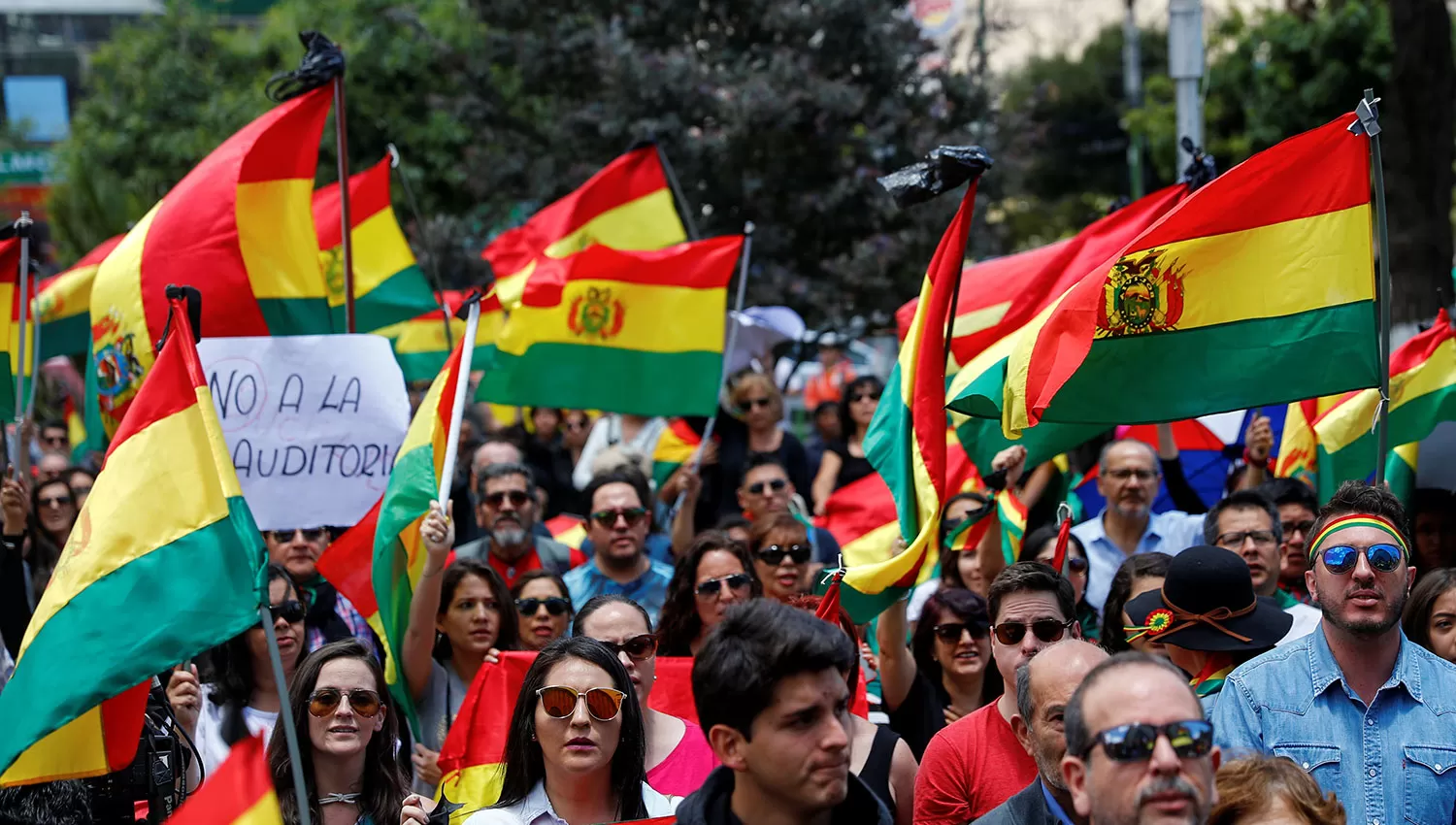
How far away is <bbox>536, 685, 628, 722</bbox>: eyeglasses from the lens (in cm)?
450

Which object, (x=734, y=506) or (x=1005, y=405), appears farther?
(x=734, y=506)

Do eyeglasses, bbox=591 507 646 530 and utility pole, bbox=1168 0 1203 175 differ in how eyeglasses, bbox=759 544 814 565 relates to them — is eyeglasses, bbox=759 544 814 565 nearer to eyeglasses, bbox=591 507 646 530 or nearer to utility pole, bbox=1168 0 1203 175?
eyeglasses, bbox=591 507 646 530

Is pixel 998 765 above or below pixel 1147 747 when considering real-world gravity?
below

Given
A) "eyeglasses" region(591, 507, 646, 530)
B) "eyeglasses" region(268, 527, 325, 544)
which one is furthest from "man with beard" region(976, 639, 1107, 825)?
"eyeglasses" region(268, 527, 325, 544)

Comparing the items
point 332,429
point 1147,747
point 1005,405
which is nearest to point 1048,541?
point 1005,405

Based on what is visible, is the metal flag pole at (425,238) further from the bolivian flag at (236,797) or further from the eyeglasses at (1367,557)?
the eyeglasses at (1367,557)

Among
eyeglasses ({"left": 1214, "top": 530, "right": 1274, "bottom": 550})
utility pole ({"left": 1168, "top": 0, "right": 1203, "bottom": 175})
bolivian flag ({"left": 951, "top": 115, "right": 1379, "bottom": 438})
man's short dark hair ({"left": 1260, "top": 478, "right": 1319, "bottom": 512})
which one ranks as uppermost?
utility pole ({"left": 1168, "top": 0, "right": 1203, "bottom": 175})

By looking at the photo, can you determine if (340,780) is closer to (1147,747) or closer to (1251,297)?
(1147,747)

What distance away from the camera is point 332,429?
7336mm

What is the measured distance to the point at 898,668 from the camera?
5742 millimetres

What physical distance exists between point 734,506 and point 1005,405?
346 cm

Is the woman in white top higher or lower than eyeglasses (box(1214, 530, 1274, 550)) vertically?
lower

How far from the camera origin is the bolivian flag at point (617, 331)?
30.4 feet

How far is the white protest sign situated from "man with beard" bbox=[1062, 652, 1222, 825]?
470cm
